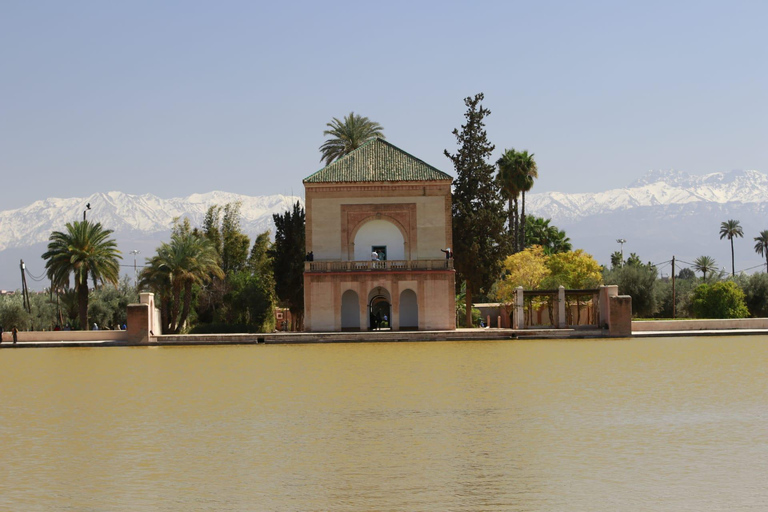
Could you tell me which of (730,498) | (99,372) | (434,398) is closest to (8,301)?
(99,372)

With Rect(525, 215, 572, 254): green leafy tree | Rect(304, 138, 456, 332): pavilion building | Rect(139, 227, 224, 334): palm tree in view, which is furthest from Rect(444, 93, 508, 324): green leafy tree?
Rect(525, 215, 572, 254): green leafy tree

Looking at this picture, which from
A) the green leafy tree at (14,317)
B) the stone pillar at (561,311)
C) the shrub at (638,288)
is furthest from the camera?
the shrub at (638,288)

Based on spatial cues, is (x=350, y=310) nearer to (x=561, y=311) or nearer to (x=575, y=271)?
(x=561, y=311)

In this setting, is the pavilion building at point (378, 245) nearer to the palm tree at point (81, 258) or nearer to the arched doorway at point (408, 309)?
the arched doorway at point (408, 309)

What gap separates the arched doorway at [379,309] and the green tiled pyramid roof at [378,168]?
5.18 m

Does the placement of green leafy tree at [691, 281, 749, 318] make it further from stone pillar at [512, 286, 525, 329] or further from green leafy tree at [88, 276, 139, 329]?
green leafy tree at [88, 276, 139, 329]

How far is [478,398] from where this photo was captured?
704 inches

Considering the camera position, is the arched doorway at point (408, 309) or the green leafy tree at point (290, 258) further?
the green leafy tree at point (290, 258)

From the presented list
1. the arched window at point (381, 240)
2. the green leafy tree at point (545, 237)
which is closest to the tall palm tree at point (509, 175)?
the green leafy tree at point (545, 237)

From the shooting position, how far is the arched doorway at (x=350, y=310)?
43.1 metres

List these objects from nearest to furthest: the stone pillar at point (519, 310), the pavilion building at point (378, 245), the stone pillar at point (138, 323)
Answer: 1. the stone pillar at point (138, 323)
2. the stone pillar at point (519, 310)
3. the pavilion building at point (378, 245)

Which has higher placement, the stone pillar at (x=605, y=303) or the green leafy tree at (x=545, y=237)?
the green leafy tree at (x=545, y=237)

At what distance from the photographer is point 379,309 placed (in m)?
45.3

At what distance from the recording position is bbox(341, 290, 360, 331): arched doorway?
4312 centimetres
